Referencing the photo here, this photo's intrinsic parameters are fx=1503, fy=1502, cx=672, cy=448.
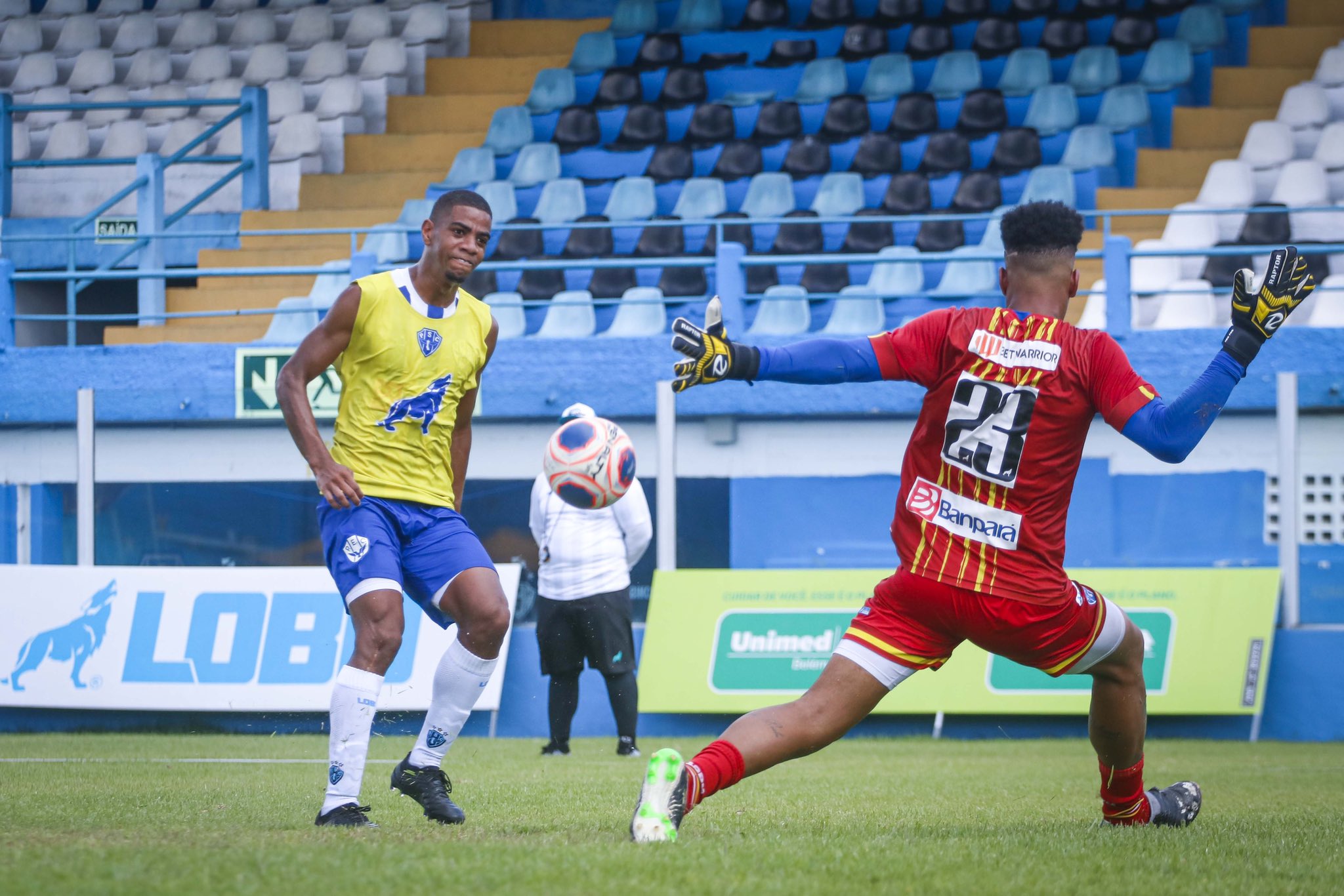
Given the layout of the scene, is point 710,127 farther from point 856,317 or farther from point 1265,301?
point 1265,301

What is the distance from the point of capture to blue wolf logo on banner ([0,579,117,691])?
1144 centimetres

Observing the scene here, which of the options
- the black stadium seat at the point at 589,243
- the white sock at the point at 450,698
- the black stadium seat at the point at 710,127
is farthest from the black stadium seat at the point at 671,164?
the white sock at the point at 450,698

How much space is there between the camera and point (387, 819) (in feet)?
16.6

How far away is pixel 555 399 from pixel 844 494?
2.53m

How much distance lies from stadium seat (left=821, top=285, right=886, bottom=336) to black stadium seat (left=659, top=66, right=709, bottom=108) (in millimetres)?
4491

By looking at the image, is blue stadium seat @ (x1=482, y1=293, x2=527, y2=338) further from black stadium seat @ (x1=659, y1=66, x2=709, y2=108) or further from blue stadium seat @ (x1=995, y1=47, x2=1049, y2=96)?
blue stadium seat @ (x1=995, y1=47, x2=1049, y2=96)

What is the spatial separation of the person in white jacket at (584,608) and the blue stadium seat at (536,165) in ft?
28.8

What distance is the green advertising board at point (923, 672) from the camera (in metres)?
10.6

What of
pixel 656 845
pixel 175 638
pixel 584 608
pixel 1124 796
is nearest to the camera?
pixel 656 845

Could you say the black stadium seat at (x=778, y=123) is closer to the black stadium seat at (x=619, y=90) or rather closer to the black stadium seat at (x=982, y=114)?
the black stadium seat at (x=619, y=90)

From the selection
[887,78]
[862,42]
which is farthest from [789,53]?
[887,78]

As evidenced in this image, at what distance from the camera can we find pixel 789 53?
18.9 metres

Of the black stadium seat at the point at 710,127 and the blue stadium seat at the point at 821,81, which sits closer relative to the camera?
the black stadium seat at the point at 710,127

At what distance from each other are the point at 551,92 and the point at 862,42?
3.95 m
